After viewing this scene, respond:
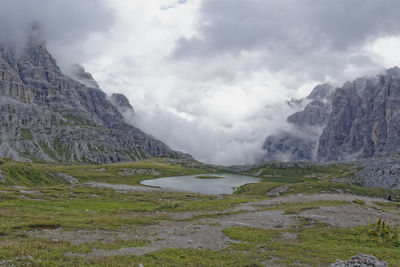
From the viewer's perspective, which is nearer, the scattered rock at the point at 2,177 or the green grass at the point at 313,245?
the green grass at the point at 313,245

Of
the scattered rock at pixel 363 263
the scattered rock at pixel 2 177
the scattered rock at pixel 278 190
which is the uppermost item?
the scattered rock at pixel 363 263

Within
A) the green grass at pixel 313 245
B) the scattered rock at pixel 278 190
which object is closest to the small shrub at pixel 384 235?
the green grass at pixel 313 245

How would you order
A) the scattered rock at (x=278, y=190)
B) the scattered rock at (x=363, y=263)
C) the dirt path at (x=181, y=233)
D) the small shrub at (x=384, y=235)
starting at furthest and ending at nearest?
the scattered rock at (x=278, y=190)
the small shrub at (x=384, y=235)
the dirt path at (x=181, y=233)
the scattered rock at (x=363, y=263)

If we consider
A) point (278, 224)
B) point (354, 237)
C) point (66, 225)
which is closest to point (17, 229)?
point (66, 225)

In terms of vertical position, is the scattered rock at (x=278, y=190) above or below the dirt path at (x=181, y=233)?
below

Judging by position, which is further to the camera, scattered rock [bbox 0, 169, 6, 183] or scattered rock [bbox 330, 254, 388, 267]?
scattered rock [bbox 0, 169, 6, 183]

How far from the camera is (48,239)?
22.0m

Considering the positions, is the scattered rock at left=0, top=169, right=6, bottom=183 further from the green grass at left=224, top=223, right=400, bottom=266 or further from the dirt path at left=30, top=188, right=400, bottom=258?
the green grass at left=224, top=223, right=400, bottom=266

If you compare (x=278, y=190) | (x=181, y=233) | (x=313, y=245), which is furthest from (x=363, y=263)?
(x=278, y=190)

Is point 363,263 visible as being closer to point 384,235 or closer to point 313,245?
point 313,245

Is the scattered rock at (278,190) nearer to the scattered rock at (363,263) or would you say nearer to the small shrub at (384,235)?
the small shrub at (384,235)

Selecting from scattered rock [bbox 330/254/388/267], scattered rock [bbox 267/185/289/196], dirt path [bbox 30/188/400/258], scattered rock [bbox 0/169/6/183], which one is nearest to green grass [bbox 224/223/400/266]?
scattered rock [bbox 330/254/388/267]

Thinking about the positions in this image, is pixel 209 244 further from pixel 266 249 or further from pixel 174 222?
pixel 174 222

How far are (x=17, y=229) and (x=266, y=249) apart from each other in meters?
24.1
